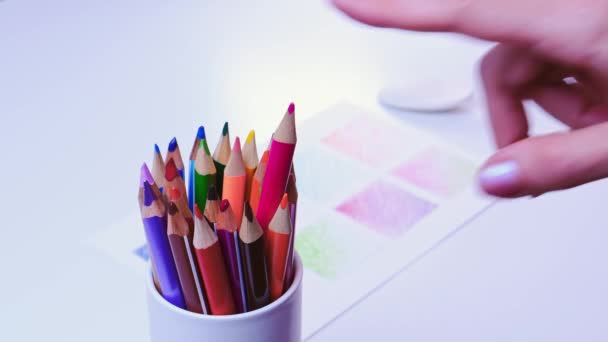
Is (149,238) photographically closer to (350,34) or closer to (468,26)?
(468,26)

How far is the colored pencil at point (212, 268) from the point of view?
0.41 meters

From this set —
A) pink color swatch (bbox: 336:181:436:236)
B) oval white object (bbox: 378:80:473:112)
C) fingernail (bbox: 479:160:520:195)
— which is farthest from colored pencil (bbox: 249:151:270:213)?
oval white object (bbox: 378:80:473:112)

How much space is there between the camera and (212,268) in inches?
16.9

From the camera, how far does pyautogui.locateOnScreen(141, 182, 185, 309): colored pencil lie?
42 cm

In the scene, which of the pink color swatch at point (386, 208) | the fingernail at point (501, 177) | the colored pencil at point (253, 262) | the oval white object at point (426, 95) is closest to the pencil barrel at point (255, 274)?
the colored pencil at point (253, 262)

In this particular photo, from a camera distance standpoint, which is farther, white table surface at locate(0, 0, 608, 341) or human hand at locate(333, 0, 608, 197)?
white table surface at locate(0, 0, 608, 341)

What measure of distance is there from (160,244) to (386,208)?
11.9 inches

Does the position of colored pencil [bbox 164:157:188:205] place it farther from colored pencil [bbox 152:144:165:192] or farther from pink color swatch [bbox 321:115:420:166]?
pink color swatch [bbox 321:115:420:166]

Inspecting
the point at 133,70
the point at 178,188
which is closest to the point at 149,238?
the point at 178,188

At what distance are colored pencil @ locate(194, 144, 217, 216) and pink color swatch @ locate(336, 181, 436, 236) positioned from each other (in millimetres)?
252

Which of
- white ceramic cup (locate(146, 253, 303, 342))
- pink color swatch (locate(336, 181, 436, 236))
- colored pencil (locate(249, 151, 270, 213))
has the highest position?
colored pencil (locate(249, 151, 270, 213))

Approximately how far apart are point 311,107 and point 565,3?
418 mm

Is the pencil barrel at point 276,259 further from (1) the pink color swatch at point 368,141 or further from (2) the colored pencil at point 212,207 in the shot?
(1) the pink color swatch at point 368,141

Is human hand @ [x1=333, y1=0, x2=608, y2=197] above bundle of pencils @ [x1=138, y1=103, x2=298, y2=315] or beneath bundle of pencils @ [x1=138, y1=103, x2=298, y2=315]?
above
